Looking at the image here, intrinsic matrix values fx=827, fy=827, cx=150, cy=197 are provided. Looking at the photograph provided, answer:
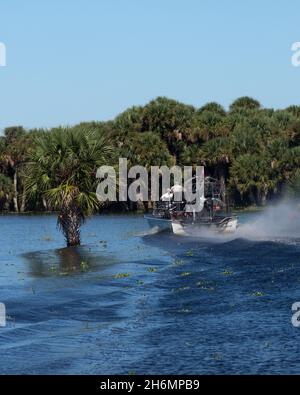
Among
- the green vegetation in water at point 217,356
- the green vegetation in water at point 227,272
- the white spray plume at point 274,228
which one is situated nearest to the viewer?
the green vegetation in water at point 217,356

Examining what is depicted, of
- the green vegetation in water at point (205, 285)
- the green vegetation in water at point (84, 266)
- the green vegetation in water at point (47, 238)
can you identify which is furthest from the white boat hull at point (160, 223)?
the green vegetation in water at point (205, 285)

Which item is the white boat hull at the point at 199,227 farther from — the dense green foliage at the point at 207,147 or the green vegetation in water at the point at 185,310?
the dense green foliage at the point at 207,147

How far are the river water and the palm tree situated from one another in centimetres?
295

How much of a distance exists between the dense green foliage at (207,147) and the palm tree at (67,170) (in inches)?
2163

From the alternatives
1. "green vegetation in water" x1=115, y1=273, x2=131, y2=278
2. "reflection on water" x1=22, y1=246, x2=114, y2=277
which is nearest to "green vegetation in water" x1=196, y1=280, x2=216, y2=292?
"green vegetation in water" x1=115, y1=273, x2=131, y2=278

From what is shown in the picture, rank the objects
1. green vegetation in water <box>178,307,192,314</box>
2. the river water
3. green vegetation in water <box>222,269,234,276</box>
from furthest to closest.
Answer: green vegetation in water <box>222,269,234,276</box>, green vegetation in water <box>178,307,192,314</box>, the river water

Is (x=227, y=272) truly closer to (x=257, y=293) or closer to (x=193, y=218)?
(x=257, y=293)

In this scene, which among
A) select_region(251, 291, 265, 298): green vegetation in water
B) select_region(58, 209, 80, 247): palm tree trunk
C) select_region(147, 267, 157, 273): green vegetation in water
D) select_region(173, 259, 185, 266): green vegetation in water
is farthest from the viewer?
select_region(58, 209, 80, 247): palm tree trunk

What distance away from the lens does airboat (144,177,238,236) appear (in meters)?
57.6

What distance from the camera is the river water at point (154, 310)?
20.2 metres

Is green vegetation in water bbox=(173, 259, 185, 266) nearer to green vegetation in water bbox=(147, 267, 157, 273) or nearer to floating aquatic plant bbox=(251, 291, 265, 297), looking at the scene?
green vegetation in water bbox=(147, 267, 157, 273)

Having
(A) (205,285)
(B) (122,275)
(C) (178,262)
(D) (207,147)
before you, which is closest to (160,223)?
(C) (178,262)

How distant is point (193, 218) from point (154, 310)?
33.4m
